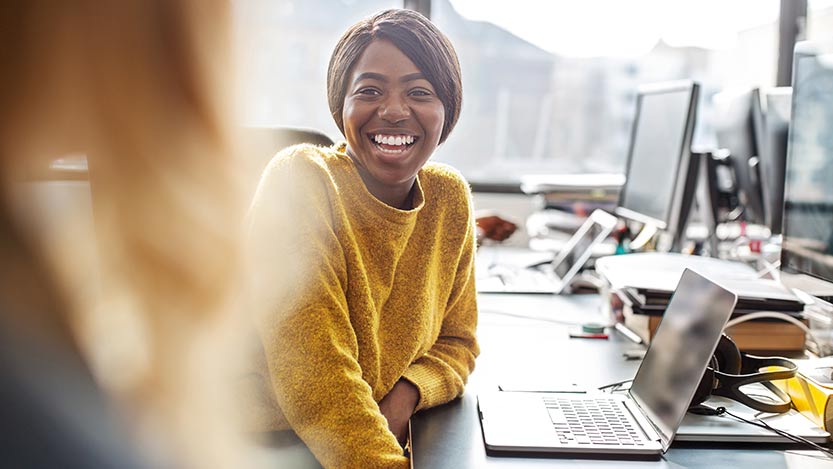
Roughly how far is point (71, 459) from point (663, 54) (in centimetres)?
365

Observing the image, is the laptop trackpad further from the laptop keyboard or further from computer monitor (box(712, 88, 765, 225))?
computer monitor (box(712, 88, 765, 225))

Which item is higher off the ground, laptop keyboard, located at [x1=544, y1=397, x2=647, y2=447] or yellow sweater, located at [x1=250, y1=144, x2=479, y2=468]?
yellow sweater, located at [x1=250, y1=144, x2=479, y2=468]

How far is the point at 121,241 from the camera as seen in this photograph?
0.46m

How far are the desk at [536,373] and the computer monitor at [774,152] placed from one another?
51 centimetres

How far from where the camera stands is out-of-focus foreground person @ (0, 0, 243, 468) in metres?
0.40

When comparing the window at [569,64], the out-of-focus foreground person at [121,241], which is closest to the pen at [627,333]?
the out-of-focus foreground person at [121,241]

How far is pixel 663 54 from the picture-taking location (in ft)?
12.1

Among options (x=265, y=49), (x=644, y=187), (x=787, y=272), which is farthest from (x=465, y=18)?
(x=265, y=49)

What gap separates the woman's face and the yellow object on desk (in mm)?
632

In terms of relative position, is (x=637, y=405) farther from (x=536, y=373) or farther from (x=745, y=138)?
(x=745, y=138)

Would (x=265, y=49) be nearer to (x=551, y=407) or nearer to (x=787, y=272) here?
(x=551, y=407)

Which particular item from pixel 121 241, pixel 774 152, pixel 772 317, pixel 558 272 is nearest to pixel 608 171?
pixel 558 272

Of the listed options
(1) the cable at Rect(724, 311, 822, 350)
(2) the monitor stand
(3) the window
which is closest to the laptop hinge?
(1) the cable at Rect(724, 311, 822, 350)

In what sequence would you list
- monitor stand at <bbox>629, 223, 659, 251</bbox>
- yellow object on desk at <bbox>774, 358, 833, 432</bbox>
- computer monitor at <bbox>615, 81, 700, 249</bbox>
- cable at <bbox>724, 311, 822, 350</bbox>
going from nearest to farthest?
yellow object on desk at <bbox>774, 358, 833, 432</bbox> → cable at <bbox>724, 311, 822, 350</bbox> → computer monitor at <bbox>615, 81, 700, 249</bbox> → monitor stand at <bbox>629, 223, 659, 251</bbox>
